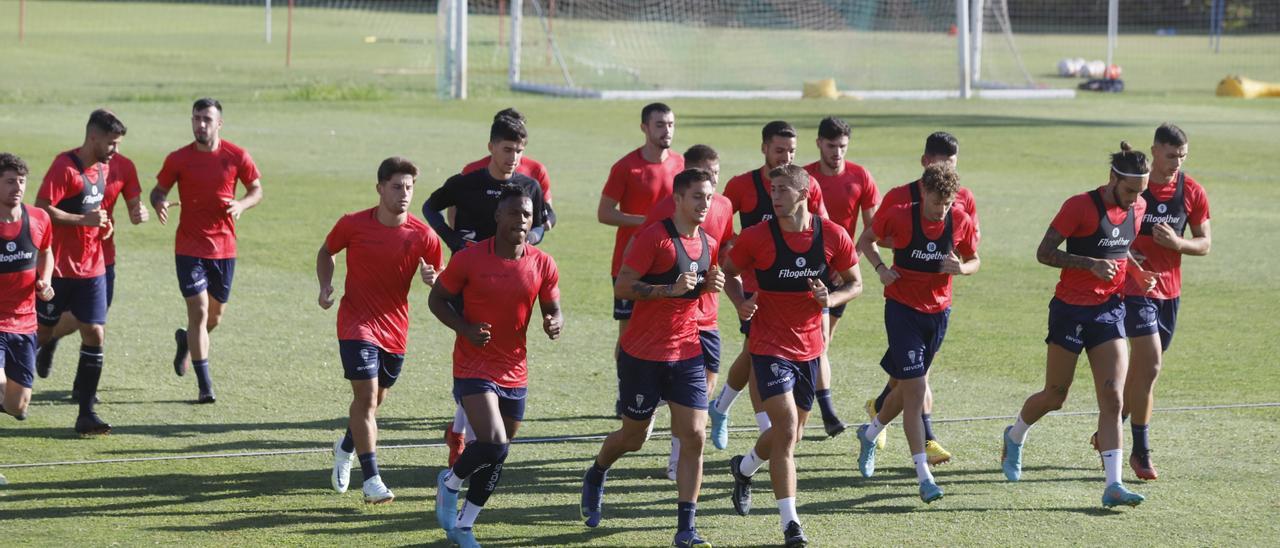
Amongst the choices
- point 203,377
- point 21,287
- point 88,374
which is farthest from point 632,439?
point 203,377

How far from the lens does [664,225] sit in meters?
8.41

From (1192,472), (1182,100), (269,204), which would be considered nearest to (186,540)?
(1192,472)

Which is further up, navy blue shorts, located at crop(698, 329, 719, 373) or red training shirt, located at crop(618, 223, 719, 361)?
red training shirt, located at crop(618, 223, 719, 361)

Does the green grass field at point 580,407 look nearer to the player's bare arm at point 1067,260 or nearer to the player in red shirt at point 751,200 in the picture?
the player in red shirt at point 751,200

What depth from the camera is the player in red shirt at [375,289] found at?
8984 mm

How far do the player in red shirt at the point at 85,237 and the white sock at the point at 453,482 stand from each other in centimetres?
337

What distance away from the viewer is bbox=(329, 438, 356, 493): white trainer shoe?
9336 mm

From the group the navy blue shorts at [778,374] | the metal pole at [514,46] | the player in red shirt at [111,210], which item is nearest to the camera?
the navy blue shorts at [778,374]

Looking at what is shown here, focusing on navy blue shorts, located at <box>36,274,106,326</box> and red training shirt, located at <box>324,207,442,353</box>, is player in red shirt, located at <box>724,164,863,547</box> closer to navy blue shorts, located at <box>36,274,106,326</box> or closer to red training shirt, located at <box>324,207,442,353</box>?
red training shirt, located at <box>324,207,442,353</box>

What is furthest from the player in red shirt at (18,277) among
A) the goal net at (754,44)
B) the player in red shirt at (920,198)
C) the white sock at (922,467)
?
the goal net at (754,44)

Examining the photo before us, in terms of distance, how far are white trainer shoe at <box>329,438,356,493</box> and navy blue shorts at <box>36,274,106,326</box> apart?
105 inches

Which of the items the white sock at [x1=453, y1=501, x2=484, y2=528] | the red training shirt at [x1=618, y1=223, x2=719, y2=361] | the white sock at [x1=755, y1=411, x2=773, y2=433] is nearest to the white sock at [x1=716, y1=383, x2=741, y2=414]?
the white sock at [x1=755, y1=411, x2=773, y2=433]

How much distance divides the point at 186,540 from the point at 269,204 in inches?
498

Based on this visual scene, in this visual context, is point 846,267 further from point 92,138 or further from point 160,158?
point 160,158
